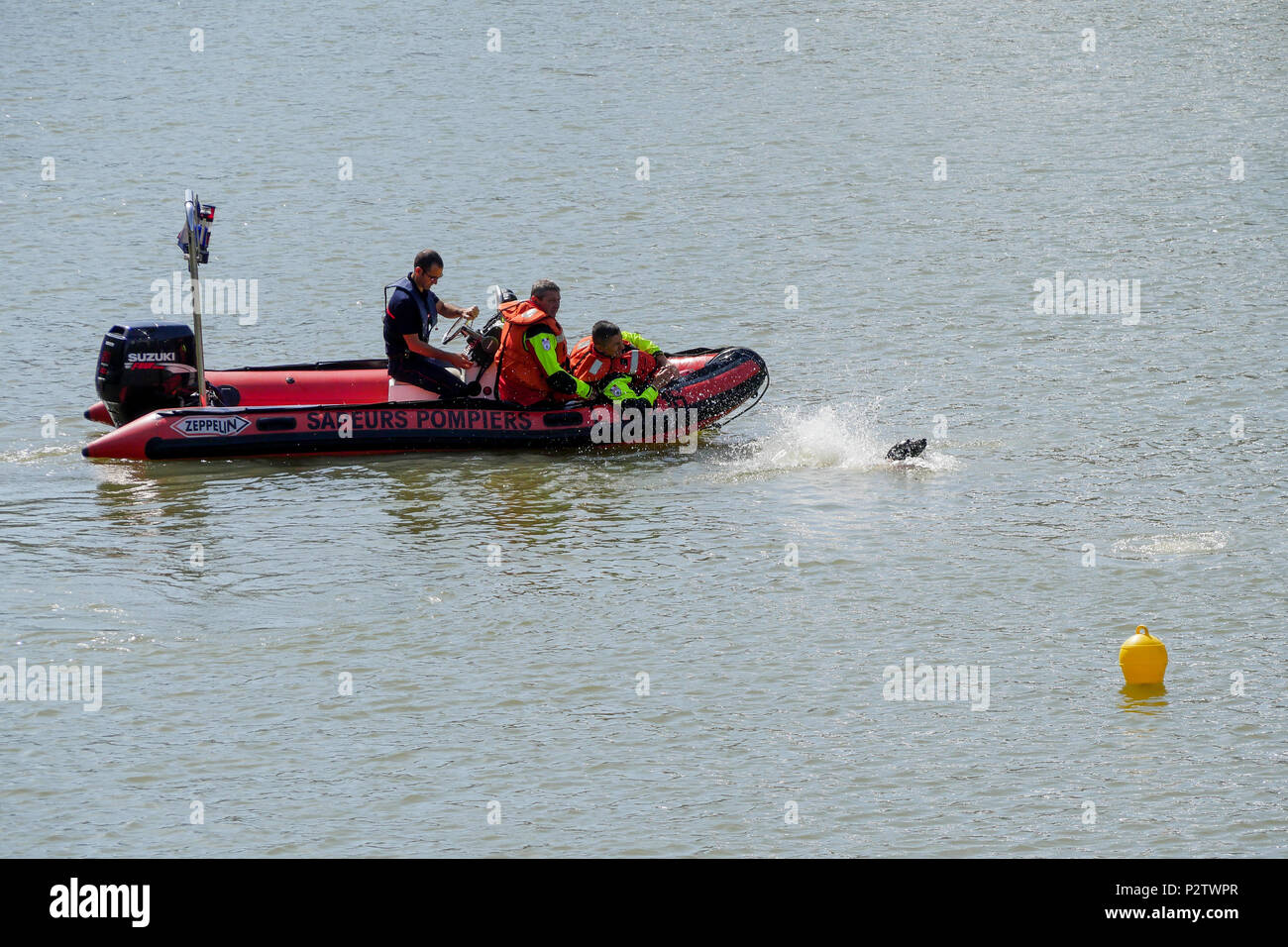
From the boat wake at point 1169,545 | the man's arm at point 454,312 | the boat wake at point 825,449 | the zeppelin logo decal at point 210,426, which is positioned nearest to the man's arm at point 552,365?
the man's arm at point 454,312

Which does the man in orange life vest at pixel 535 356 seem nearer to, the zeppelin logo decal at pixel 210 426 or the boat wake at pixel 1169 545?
the zeppelin logo decal at pixel 210 426

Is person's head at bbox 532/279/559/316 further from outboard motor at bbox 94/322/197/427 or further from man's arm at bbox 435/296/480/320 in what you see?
outboard motor at bbox 94/322/197/427

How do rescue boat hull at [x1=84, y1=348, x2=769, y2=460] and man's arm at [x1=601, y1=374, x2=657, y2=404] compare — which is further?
man's arm at [x1=601, y1=374, x2=657, y2=404]

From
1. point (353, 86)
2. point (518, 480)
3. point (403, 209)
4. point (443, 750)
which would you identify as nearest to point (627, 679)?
point (443, 750)

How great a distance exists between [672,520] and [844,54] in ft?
68.2

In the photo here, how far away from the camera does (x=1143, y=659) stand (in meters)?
9.06

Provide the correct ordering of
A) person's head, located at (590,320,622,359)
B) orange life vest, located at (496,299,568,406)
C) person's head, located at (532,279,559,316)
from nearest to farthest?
person's head, located at (532,279,559,316) → orange life vest, located at (496,299,568,406) → person's head, located at (590,320,622,359)

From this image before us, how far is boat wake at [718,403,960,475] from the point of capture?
13.5 meters

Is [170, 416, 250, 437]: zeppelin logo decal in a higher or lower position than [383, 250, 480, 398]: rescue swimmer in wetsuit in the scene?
lower

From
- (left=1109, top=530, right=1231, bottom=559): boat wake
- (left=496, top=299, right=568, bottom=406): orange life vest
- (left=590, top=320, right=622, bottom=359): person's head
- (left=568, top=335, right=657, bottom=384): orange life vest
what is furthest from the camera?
(left=568, top=335, right=657, bottom=384): orange life vest

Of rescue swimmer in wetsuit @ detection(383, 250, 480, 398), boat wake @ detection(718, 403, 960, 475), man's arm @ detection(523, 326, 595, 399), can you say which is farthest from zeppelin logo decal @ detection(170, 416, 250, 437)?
boat wake @ detection(718, 403, 960, 475)
